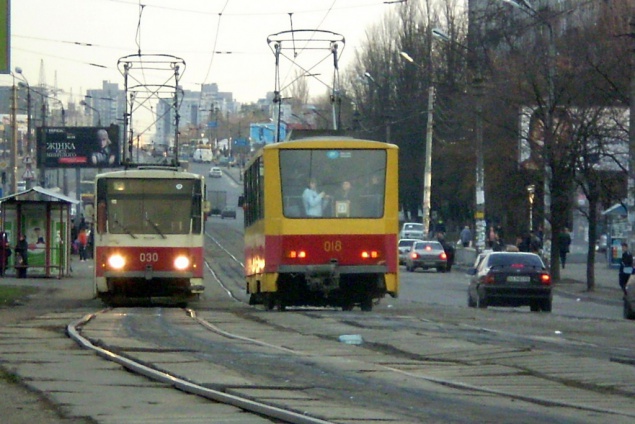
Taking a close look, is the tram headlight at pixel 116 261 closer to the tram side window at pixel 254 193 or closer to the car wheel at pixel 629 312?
the tram side window at pixel 254 193

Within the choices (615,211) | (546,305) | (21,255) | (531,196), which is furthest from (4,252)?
(615,211)

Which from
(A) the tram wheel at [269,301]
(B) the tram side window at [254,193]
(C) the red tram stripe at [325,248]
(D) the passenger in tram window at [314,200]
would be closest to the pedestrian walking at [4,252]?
(B) the tram side window at [254,193]

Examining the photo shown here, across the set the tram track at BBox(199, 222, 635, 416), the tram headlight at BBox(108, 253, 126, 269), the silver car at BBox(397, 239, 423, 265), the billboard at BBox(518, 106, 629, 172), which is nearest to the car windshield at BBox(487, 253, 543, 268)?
the billboard at BBox(518, 106, 629, 172)

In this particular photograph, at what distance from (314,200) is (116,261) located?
4.81 meters

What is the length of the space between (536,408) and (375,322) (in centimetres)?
895

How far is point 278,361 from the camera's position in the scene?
12.2 metres

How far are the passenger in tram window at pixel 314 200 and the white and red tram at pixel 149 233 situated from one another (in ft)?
12.1

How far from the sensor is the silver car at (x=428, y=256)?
49.3 m

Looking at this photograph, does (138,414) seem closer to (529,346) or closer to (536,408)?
(536,408)

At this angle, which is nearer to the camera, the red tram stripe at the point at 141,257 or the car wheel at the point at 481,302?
the red tram stripe at the point at 141,257

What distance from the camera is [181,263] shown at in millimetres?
23203

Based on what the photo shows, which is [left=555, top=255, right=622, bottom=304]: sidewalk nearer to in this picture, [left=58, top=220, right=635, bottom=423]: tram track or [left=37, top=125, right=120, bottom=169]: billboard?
[left=58, top=220, right=635, bottom=423]: tram track

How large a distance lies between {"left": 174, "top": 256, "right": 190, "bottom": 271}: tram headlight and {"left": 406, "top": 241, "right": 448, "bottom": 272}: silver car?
88.7ft

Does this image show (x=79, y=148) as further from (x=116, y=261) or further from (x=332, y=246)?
(x=332, y=246)
